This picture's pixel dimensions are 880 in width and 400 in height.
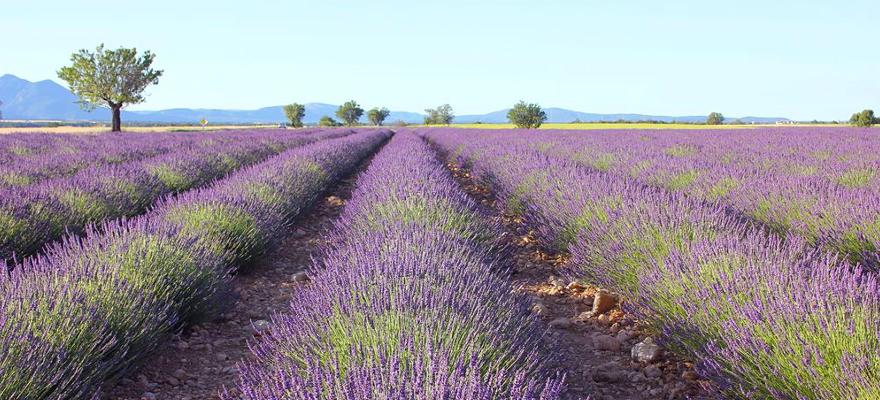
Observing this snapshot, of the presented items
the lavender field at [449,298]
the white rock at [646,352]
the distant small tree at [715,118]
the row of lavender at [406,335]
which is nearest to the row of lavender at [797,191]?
the lavender field at [449,298]

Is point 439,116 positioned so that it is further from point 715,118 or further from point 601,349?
point 601,349

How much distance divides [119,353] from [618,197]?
329 cm

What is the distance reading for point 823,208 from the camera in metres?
4.23

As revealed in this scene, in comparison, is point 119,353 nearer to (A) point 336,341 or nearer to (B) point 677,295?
(A) point 336,341

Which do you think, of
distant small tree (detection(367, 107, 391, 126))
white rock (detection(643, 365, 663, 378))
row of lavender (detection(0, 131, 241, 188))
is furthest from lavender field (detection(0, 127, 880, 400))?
distant small tree (detection(367, 107, 391, 126))

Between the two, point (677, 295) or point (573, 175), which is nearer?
point (677, 295)

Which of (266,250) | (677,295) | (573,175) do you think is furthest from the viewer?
(573,175)

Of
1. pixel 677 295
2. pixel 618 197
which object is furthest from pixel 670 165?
pixel 677 295

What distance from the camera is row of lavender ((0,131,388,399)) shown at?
210cm

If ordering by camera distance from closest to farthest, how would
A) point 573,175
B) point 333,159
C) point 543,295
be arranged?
point 543,295, point 573,175, point 333,159

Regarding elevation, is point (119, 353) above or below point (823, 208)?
below

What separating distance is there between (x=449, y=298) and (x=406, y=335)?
40 centimetres

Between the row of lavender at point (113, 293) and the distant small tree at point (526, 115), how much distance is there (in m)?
60.7

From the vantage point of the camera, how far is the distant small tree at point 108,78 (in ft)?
118
